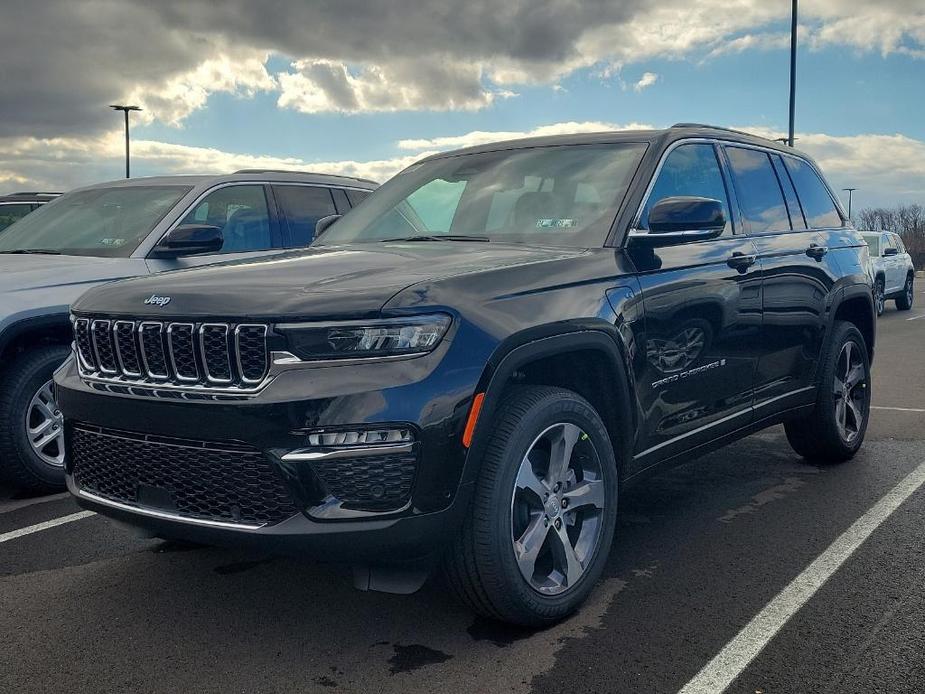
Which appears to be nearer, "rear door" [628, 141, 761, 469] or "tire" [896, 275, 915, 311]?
"rear door" [628, 141, 761, 469]

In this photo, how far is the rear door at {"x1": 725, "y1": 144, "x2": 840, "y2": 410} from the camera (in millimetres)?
5090

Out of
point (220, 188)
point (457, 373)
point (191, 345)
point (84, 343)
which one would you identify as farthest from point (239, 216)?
point (457, 373)

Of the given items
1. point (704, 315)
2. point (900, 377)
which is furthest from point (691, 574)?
point (900, 377)

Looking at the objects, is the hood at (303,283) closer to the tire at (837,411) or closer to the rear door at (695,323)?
the rear door at (695,323)

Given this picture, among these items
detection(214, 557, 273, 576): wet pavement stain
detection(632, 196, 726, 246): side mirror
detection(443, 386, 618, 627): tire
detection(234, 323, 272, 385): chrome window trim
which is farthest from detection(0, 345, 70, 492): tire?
detection(632, 196, 726, 246): side mirror

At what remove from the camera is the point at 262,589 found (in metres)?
4.02

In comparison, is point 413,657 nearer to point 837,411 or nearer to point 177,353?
point 177,353

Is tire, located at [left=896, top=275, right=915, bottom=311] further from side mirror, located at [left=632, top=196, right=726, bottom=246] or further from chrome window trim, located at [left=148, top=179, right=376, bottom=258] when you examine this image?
side mirror, located at [left=632, top=196, right=726, bottom=246]

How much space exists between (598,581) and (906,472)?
8.88 feet

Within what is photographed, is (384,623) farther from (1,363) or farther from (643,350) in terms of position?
(1,363)

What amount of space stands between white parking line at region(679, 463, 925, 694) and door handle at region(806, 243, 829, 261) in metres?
1.37

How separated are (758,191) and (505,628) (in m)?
2.91

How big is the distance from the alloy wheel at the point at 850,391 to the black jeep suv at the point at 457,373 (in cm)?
122

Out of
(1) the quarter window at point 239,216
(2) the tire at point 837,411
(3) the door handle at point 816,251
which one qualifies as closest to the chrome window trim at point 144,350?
(1) the quarter window at point 239,216
